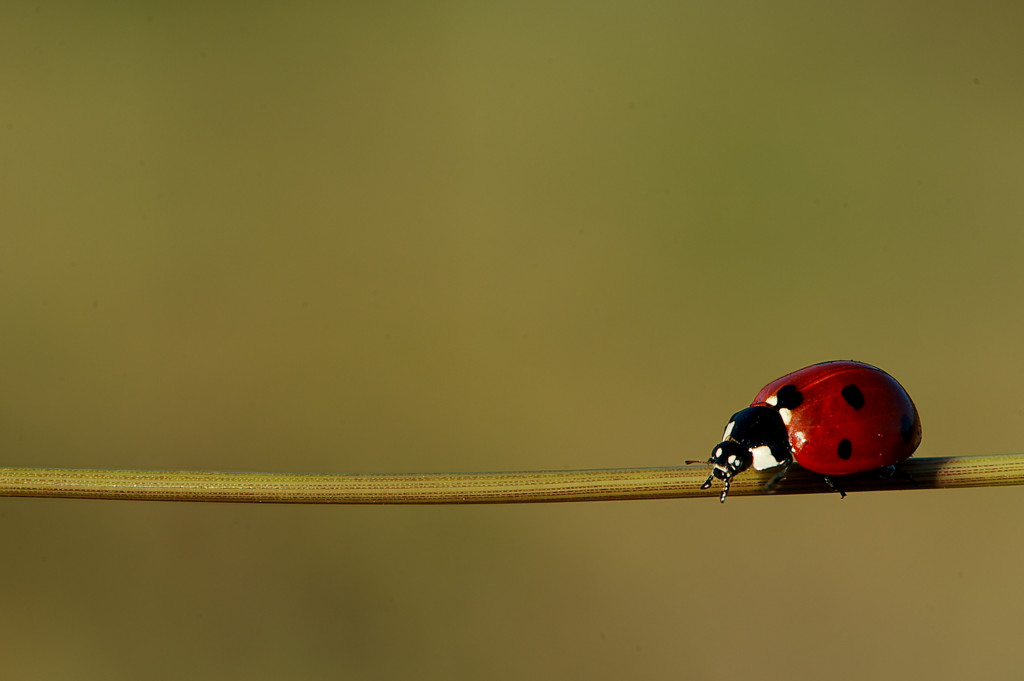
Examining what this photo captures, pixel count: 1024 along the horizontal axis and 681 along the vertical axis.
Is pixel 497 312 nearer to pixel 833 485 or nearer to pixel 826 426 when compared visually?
pixel 826 426

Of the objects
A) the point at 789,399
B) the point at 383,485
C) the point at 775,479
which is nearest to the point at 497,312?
the point at 789,399

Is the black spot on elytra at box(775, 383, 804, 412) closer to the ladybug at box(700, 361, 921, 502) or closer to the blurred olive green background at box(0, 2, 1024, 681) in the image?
the ladybug at box(700, 361, 921, 502)

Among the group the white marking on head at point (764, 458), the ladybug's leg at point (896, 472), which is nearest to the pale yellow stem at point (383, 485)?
the ladybug's leg at point (896, 472)

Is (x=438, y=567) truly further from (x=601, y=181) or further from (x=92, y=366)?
(x=601, y=181)

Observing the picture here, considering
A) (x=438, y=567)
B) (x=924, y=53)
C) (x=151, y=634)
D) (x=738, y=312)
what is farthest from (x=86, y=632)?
(x=924, y=53)

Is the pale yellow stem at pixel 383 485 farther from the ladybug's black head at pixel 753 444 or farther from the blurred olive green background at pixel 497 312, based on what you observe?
the blurred olive green background at pixel 497 312
